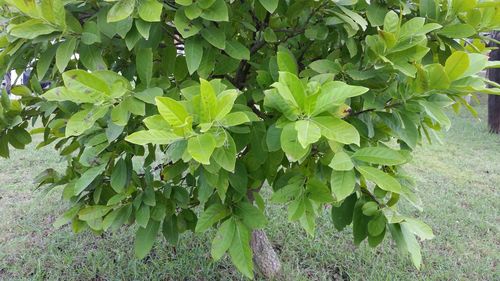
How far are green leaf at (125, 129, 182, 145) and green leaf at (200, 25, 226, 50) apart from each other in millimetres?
439

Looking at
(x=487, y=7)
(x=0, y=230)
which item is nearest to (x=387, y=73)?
(x=487, y=7)

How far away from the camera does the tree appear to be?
3.12 ft

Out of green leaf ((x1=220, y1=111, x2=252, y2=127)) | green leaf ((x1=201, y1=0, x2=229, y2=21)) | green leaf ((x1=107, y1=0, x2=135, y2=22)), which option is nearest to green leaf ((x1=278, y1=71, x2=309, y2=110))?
green leaf ((x1=220, y1=111, x2=252, y2=127))

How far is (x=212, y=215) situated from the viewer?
138 cm

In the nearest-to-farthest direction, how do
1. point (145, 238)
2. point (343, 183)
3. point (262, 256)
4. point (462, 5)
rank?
point (343, 183) → point (462, 5) → point (145, 238) → point (262, 256)

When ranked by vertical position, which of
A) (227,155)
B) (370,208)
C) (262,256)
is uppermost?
(227,155)

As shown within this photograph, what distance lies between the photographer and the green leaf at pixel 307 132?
2.70 ft

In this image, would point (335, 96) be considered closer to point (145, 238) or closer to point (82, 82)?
point (82, 82)

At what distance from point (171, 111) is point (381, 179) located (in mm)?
555

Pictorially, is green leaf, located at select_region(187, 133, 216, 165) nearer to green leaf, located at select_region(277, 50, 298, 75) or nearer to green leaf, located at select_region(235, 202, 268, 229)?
green leaf, located at select_region(277, 50, 298, 75)

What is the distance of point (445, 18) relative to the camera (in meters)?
1.32

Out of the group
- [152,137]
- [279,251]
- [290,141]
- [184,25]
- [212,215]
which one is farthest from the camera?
[279,251]

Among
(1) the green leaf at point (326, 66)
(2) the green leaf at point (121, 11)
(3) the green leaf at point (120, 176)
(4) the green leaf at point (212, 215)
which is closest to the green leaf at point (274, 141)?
(1) the green leaf at point (326, 66)

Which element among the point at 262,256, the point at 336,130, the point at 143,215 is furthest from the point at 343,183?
the point at 262,256
